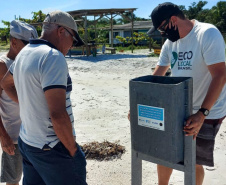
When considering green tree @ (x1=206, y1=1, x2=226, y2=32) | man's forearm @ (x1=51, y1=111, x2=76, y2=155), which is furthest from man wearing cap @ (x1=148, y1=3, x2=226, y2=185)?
green tree @ (x1=206, y1=1, x2=226, y2=32)

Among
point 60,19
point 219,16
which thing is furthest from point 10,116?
point 219,16

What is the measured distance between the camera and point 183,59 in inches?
99.4

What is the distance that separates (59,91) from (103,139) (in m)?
3.12

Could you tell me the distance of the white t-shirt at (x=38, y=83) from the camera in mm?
1777

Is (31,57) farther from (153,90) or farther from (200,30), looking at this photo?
(200,30)

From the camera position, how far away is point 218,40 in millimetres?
2287

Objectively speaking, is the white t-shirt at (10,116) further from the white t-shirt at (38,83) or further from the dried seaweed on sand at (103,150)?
the dried seaweed on sand at (103,150)

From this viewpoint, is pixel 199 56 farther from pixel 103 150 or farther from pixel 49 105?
pixel 103 150

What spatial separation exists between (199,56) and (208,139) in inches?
29.7

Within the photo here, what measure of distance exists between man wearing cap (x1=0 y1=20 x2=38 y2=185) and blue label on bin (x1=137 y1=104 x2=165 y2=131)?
1299mm

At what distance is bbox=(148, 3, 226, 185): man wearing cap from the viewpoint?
7.36ft

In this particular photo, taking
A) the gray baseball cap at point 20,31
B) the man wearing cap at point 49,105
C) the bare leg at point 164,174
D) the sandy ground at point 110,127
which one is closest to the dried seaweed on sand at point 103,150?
the sandy ground at point 110,127

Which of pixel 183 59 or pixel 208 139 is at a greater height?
pixel 183 59

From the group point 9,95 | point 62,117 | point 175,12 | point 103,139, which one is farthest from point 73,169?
point 103,139
